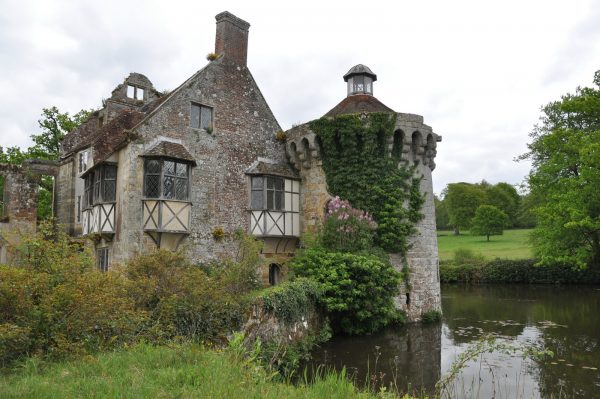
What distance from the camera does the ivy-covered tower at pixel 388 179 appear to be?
15438 mm

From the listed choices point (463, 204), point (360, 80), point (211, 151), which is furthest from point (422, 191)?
point (463, 204)

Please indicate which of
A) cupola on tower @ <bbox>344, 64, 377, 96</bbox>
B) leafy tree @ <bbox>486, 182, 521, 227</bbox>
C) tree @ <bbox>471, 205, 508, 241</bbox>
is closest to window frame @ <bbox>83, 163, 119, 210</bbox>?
cupola on tower @ <bbox>344, 64, 377, 96</bbox>

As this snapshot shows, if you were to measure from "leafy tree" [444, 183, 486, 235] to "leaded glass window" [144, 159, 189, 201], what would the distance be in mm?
48618

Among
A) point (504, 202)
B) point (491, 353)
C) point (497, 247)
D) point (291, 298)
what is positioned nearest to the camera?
point (291, 298)

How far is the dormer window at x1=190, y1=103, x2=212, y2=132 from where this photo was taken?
15.4 m

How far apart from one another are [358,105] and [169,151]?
300 inches

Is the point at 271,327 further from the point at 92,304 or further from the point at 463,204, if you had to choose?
the point at 463,204

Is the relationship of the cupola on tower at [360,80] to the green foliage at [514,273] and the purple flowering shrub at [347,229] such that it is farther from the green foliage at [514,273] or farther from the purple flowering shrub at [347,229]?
the green foliage at [514,273]

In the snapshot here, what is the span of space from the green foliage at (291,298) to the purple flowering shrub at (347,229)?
8.34ft

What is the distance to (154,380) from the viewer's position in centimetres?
495

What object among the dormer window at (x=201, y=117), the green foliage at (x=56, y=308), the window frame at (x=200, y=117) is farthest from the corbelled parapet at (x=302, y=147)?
the green foliage at (x=56, y=308)

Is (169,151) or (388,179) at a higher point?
(169,151)

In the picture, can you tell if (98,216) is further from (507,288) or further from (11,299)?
(507,288)

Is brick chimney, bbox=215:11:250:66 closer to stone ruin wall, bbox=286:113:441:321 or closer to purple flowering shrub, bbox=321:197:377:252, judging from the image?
stone ruin wall, bbox=286:113:441:321
